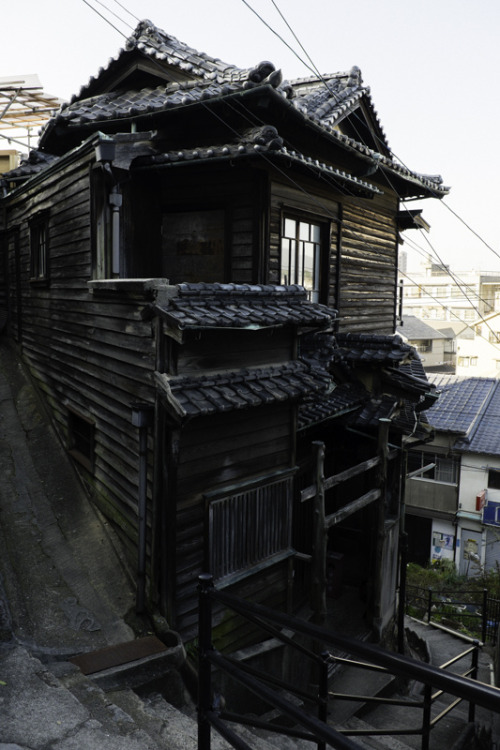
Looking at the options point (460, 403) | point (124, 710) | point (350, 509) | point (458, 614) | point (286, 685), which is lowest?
point (458, 614)

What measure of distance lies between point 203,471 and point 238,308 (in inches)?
90.5

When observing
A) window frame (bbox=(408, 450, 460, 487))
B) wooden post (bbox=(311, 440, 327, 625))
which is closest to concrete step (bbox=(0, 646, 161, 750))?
wooden post (bbox=(311, 440, 327, 625))

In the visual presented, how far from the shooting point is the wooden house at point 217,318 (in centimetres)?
712

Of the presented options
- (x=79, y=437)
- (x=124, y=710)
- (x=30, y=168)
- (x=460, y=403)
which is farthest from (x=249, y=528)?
(x=460, y=403)

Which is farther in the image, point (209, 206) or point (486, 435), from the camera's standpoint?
point (486, 435)

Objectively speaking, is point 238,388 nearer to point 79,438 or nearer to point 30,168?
point 79,438

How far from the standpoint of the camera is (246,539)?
7922 mm

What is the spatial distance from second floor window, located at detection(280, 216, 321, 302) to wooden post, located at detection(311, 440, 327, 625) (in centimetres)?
446

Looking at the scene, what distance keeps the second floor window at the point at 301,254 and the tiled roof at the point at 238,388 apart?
3.67 metres

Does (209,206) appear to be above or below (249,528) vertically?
above

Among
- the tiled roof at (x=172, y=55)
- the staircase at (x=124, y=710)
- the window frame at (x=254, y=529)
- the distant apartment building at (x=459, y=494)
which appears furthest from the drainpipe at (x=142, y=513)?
the distant apartment building at (x=459, y=494)

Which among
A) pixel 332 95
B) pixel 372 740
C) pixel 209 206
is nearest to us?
pixel 372 740

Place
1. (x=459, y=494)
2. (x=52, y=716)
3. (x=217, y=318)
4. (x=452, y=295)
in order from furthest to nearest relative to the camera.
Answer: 1. (x=452, y=295)
2. (x=459, y=494)
3. (x=217, y=318)
4. (x=52, y=716)

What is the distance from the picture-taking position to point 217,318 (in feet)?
21.7
